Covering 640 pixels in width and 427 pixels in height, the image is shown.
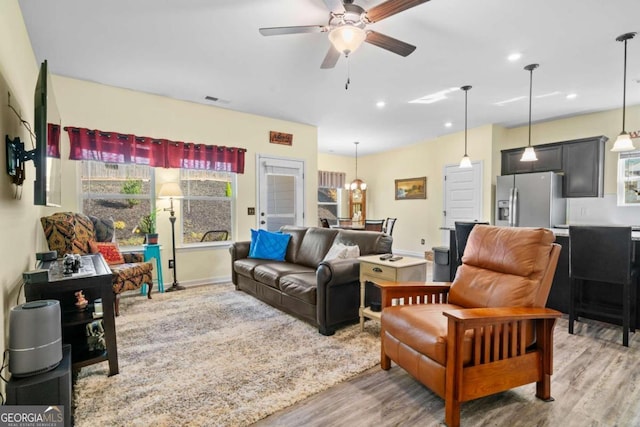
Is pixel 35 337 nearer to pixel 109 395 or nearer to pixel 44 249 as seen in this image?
pixel 109 395

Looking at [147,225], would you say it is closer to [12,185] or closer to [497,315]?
[12,185]

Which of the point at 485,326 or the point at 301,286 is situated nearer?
the point at 485,326

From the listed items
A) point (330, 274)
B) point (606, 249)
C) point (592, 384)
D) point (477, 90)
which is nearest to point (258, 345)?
point (330, 274)

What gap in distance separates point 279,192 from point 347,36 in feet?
12.0

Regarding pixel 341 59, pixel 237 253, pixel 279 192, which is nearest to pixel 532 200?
pixel 341 59

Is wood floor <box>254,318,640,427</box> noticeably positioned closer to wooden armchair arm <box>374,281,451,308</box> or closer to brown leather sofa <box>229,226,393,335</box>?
wooden armchair arm <box>374,281,451,308</box>

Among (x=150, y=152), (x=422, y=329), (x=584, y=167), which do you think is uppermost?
(x=150, y=152)

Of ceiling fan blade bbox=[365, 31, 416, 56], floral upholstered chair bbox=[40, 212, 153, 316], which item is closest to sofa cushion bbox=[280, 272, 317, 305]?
floral upholstered chair bbox=[40, 212, 153, 316]

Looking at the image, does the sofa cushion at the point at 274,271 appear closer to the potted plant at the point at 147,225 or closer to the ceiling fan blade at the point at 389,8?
the potted plant at the point at 147,225

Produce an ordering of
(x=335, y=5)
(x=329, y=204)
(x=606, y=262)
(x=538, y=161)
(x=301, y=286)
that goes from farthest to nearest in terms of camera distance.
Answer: (x=329, y=204)
(x=538, y=161)
(x=301, y=286)
(x=606, y=262)
(x=335, y=5)

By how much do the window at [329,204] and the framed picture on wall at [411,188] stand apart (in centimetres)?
180

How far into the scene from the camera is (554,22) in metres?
2.62

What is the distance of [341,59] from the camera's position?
332cm

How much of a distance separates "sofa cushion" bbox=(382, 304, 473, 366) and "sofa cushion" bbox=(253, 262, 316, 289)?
1.51 m
